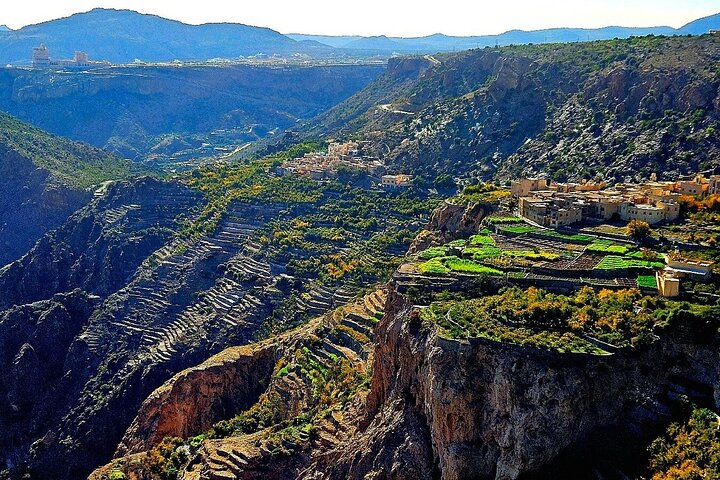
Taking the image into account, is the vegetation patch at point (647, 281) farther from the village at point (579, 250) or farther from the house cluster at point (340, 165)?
the house cluster at point (340, 165)

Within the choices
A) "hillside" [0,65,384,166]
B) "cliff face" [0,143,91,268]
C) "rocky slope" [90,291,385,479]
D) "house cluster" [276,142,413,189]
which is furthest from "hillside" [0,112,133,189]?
"rocky slope" [90,291,385,479]

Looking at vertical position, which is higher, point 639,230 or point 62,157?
point 639,230

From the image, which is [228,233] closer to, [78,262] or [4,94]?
[78,262]

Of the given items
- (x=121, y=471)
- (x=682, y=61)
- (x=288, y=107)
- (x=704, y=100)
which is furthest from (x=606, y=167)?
(x=288, y=107)

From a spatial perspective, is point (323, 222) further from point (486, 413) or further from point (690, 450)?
point (690, 450)

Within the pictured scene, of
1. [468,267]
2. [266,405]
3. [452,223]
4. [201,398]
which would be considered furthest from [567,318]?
[201,398]

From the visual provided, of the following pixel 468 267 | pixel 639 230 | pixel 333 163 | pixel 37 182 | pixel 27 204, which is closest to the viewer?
pixel 468 267
